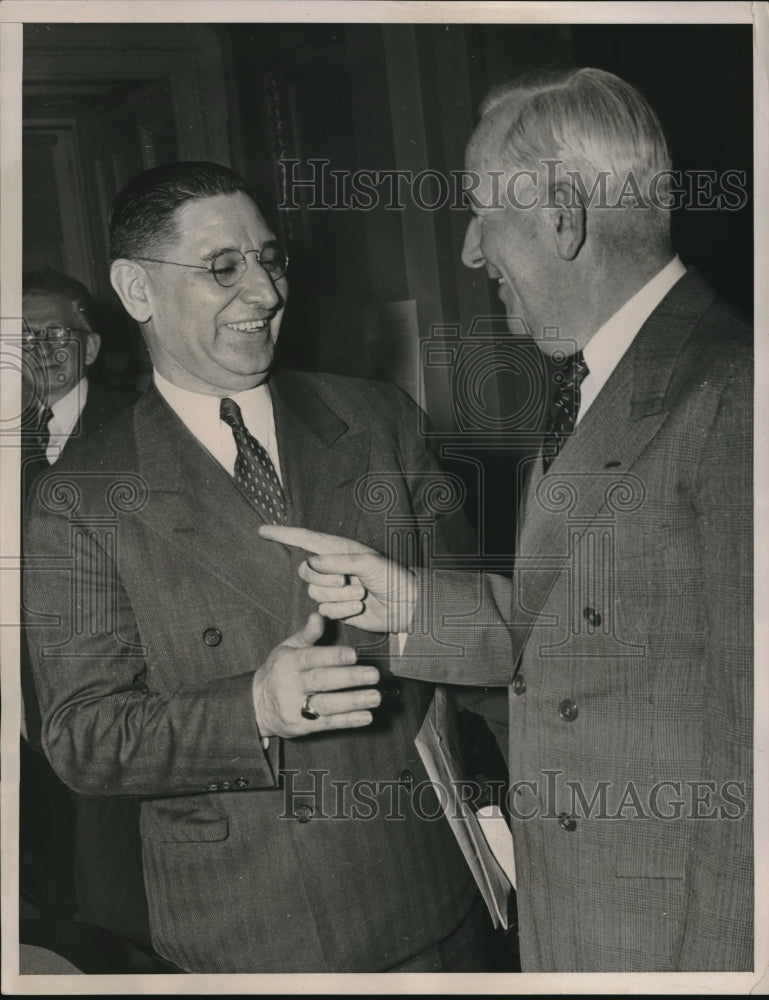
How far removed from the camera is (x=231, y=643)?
167cm

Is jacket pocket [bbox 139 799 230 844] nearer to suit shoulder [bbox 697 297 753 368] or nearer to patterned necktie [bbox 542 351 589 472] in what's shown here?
patterned necktie [bbox 542 351 589 472]

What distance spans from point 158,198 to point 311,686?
0.84 metres

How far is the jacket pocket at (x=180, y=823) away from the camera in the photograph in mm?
1675

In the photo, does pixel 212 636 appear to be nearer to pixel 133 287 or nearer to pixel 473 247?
pixel 133 287

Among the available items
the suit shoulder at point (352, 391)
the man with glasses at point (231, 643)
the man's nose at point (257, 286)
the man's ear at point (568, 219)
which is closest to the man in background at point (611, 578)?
the man's ear at point (568, 219)

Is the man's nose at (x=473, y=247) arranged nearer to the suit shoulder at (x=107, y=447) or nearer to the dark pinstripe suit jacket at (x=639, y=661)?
the dark pinstripe suit jacket at (x=639, y=661)

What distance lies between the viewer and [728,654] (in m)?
1.54

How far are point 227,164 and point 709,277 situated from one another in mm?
830

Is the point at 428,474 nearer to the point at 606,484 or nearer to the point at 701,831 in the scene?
the point at 606,484

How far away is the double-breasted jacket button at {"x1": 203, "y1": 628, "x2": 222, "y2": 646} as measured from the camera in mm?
1665

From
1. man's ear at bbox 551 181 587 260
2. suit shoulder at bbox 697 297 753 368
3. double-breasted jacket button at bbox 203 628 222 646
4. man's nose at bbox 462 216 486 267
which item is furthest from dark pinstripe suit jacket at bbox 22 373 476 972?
Answer: suit shoulder at bbox 697 297 753 368

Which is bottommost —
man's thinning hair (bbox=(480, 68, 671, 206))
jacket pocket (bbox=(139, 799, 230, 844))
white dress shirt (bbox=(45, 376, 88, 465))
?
jacket pocket (bbox=(139, 799, 230, 844))

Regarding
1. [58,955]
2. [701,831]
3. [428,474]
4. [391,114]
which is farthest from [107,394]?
[701,831]

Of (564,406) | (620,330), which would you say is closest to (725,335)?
(620,330)
